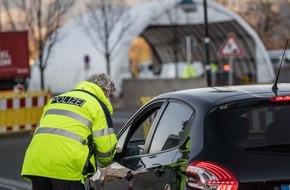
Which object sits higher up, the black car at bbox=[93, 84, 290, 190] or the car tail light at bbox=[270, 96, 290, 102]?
the car tail light at bbox=[270, 96, 290, 102]

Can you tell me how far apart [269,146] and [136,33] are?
40033 millimetres

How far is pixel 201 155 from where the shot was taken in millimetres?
4336

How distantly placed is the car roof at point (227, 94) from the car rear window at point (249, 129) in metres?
0.09

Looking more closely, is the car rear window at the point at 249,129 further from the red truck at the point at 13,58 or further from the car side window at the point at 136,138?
the red truck at the point at 13,58

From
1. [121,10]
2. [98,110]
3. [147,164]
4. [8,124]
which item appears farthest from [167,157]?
[121,10]

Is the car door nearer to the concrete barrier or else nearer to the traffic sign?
the concrete barrier

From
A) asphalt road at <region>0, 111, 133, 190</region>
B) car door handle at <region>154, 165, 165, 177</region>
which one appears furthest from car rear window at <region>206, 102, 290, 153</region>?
asphalt road at <region>0, 111, 133, 190</region>

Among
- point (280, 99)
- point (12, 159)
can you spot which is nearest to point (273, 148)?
point (280, 99)

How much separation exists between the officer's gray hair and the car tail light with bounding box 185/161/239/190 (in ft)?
4.01

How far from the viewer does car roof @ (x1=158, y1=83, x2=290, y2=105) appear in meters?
4.67

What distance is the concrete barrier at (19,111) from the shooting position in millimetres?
19234

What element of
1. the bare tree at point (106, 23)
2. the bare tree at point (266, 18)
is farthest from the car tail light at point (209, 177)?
the bare tree at point (266, 18)

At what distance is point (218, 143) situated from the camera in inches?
173

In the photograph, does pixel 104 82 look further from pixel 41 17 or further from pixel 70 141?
pixel 41 17
